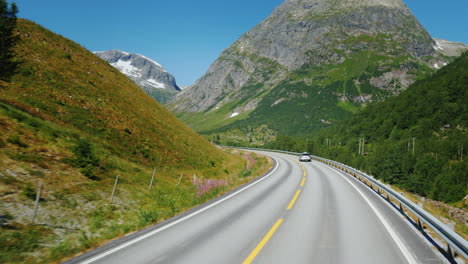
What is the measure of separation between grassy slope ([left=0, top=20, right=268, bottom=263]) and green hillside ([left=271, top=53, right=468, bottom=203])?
6671cm

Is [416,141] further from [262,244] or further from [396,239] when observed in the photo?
[262,244]

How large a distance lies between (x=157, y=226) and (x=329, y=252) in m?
5.34

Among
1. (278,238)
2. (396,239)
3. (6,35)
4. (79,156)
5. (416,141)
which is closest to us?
(396,239)

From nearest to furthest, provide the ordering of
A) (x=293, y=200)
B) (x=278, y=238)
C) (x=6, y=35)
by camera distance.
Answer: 1. (x=278, y=238)
2. (x=293, y=200)
3. (x=6, y=35)

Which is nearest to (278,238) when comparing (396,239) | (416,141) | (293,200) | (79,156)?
(396,239)

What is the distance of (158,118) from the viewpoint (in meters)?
32.7

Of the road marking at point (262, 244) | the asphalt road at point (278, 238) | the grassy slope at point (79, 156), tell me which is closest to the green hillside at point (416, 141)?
the grassy slope at point (79, 156)

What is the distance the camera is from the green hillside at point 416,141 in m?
71.5

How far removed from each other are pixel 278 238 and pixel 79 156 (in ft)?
41.8

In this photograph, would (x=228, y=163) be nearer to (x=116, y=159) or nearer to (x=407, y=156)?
(x=116, y=159)

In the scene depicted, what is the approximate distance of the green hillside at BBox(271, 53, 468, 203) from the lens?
7150 cm

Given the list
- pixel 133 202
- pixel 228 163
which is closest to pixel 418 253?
pixel 133 202

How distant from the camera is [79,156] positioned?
1424cm

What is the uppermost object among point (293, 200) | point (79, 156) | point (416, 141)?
point (416, 141)
